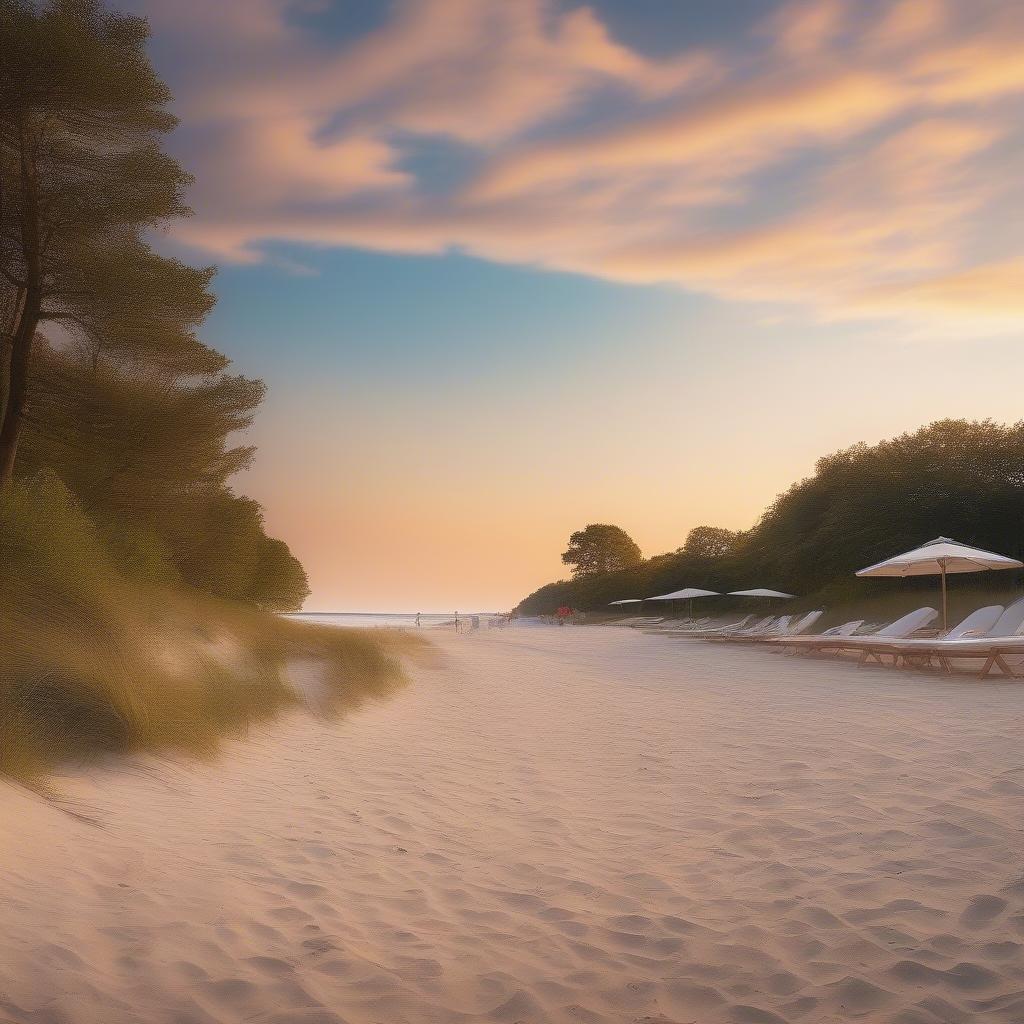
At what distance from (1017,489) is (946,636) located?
1832 cm

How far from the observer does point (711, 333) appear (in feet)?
50.8

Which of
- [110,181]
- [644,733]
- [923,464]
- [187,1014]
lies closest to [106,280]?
[110,181]

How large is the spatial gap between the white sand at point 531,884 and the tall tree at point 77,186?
6.37m

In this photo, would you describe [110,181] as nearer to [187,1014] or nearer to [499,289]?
[499,289]

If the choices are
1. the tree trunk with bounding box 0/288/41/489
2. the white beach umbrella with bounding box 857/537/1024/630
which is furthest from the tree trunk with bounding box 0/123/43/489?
the white beach umbrella with bounding box 857/537/1024/630

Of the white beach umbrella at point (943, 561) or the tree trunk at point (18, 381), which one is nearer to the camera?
the tree trunk at point (18, 381)

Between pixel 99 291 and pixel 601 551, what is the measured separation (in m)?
68.4

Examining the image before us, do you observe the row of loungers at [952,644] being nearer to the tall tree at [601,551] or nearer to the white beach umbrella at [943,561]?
the white beach umbrella at [943,561]

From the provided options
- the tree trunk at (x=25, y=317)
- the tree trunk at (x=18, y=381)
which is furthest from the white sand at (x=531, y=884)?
the tree trunk at (x=25, y=317)

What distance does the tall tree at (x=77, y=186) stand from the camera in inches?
361

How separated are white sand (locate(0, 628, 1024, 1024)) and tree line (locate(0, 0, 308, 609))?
476cm

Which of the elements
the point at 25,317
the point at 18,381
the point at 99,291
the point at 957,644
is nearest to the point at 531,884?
the point at 18,381

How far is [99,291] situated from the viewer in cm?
988

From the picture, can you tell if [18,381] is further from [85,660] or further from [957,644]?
[957,644]
